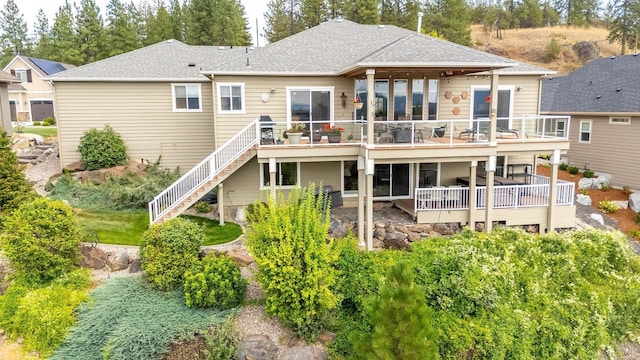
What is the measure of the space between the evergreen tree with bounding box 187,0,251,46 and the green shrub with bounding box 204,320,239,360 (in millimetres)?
34542

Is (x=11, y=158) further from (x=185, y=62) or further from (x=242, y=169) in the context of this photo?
(x=185, y=62)

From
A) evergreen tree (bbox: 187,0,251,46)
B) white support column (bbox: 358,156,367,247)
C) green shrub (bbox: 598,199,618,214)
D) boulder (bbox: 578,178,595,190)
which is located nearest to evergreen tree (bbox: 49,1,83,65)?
evergreen tree (bbox: 187,0,251,46)

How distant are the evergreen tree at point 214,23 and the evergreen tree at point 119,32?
5.56m

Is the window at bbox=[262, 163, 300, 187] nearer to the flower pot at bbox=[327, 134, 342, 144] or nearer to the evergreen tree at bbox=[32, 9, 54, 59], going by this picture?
the flower pot at bbox=[327, 134, 342, 144]

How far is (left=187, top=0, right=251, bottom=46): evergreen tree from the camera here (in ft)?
129

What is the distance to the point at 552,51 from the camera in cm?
5006

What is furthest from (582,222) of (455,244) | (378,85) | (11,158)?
(11,158)

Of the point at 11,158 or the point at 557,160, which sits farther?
the point at 557,160

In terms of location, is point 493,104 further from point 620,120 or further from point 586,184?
point 620,120

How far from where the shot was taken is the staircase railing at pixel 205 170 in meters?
14.0

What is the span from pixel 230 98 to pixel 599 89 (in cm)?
2032

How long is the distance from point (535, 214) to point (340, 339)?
938 cm

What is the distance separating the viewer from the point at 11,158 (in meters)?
13.2

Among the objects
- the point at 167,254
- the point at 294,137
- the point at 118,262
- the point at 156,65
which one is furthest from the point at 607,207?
the point at 156,65
